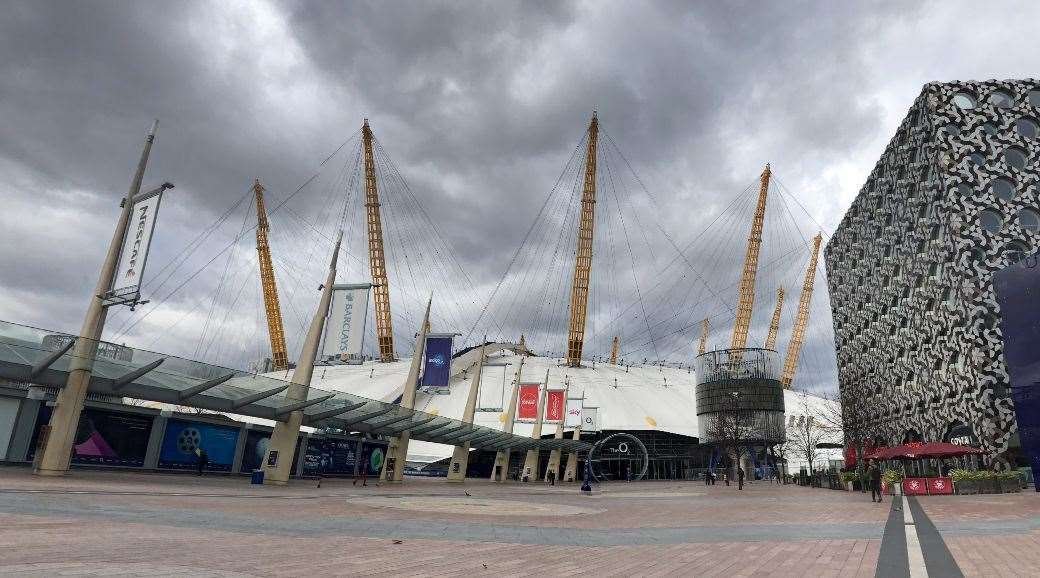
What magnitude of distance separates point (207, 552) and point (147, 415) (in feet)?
79.1

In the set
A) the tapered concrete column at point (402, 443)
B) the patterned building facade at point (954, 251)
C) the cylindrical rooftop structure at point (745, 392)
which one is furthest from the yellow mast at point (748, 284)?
the tapered concrete column at point (402, 443)

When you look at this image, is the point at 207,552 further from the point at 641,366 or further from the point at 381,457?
the point at 641,366

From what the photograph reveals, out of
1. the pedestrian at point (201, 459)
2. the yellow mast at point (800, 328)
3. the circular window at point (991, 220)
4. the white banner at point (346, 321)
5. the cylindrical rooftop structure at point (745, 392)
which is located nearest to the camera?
the pedestrian at point (201, 459)

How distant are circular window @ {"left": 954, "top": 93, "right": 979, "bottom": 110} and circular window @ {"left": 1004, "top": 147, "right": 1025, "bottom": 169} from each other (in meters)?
5.49

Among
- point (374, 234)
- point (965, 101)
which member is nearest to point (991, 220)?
point (965, 101)

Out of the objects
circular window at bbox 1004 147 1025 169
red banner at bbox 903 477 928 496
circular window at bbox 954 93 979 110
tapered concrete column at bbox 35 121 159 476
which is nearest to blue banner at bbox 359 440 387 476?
tapered concrete column at bbox 35 121 159 476

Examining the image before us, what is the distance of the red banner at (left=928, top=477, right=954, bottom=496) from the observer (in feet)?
119

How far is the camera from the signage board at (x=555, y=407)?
5900 cm

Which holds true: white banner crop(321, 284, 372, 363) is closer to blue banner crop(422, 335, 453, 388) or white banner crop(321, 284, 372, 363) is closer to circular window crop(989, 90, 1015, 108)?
blue banner crop(422, 335, 453, 388)

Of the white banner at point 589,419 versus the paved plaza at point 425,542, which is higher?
the white banner at point 589,419

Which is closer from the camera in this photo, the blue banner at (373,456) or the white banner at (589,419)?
the blue banner at (373,456)

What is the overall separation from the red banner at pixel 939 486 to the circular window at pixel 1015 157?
114 ft

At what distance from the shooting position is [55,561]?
6207mm

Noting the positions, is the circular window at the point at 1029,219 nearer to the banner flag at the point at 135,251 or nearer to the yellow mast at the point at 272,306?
the banner flag at the point at 135,251
